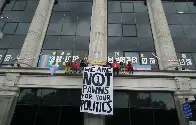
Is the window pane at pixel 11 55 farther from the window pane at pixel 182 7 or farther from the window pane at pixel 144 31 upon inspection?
the window pane at pixel 182 7

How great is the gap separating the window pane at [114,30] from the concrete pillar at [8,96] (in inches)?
381

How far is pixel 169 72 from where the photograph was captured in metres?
17.0

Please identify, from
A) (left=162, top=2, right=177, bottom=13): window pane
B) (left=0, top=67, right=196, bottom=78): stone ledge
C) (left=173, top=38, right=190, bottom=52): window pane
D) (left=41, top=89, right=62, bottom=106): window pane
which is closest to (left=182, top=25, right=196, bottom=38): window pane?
(left=173, top=38, right=190, bottom=52): window pane

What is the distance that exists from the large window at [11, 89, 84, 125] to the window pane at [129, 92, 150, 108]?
415cm

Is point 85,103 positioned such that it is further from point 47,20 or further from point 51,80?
point 47,20

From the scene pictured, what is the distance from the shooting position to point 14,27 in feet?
69.7

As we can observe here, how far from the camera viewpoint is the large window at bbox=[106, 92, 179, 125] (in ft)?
51.4

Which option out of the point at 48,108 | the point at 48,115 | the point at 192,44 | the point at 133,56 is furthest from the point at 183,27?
the point at 48,115

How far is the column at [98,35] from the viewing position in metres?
18.2

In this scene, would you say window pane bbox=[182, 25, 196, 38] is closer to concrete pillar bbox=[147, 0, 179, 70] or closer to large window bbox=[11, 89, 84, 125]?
concrete pillar bbox=[147, 0, 179, 70]

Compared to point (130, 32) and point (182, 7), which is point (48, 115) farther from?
point (182, 7)

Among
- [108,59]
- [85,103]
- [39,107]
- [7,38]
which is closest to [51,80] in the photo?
[39,107]

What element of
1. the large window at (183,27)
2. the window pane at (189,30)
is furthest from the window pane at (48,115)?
the window pane at (189,30)

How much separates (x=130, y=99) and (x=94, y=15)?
9.62 meters
